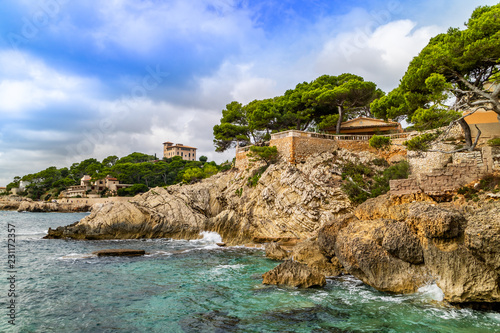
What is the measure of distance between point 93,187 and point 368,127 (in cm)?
6723

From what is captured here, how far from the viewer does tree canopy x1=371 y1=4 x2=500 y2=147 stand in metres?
12.5

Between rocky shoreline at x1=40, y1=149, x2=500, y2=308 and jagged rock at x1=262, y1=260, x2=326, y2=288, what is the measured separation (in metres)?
0.03

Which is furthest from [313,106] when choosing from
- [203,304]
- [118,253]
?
[203,304]

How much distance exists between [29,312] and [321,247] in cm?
1064

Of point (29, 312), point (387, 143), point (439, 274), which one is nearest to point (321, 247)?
point (439, 274)

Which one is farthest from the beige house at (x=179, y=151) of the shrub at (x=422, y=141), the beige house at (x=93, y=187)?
the shrub at (x=422, y=141)

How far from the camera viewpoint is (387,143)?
978 inches

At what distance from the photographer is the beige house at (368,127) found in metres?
29.0

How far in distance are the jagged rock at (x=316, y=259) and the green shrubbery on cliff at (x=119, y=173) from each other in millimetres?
46605

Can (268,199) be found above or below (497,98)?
below

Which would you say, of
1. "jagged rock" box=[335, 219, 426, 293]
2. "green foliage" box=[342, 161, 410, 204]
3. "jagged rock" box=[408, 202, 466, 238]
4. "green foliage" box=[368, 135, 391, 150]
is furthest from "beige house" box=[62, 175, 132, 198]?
"jagged rock" box=[408, 202, 466, 238]

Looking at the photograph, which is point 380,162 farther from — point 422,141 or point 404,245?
point 404,245

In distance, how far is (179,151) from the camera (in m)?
116

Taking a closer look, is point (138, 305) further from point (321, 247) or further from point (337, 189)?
point (337, 189)
